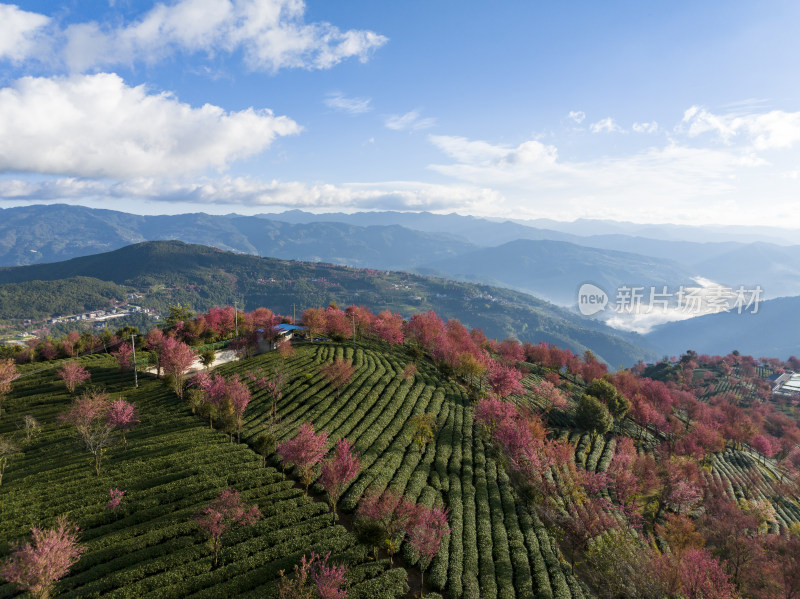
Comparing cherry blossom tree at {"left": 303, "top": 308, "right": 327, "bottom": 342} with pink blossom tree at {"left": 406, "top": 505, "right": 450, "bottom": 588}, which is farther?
cherry blossom tree at {"left": 303, "top": 308, "right": 327, "bottom": 342}

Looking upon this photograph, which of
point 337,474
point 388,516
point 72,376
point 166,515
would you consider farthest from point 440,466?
point 72,376

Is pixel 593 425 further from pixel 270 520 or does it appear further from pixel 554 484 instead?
pixel 270 520

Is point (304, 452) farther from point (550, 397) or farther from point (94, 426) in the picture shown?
point (550, 397)

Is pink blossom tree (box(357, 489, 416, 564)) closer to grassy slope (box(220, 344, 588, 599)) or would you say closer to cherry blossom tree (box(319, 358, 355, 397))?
grassy slope (box(220, 344, 588, 599))

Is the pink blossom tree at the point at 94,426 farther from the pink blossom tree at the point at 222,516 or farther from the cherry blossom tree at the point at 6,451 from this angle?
the pink blossom tree at the point at 222,516

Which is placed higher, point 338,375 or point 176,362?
point 176,362

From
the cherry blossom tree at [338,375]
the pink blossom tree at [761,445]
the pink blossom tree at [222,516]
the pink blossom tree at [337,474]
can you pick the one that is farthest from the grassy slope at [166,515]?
the pink blossom tree at [761,445]

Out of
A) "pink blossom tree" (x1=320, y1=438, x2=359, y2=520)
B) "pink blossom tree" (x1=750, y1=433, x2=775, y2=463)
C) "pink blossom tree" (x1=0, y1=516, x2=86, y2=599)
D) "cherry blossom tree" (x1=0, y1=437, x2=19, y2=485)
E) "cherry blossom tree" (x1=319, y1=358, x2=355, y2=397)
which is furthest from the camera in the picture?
"pink blossom tree" (x1=750, y1=433, x2=775, y2=463)

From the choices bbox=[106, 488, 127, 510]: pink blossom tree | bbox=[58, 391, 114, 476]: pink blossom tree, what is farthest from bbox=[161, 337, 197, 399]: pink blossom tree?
bbox=[106, 488, 127, 510]: pink blossom tree
